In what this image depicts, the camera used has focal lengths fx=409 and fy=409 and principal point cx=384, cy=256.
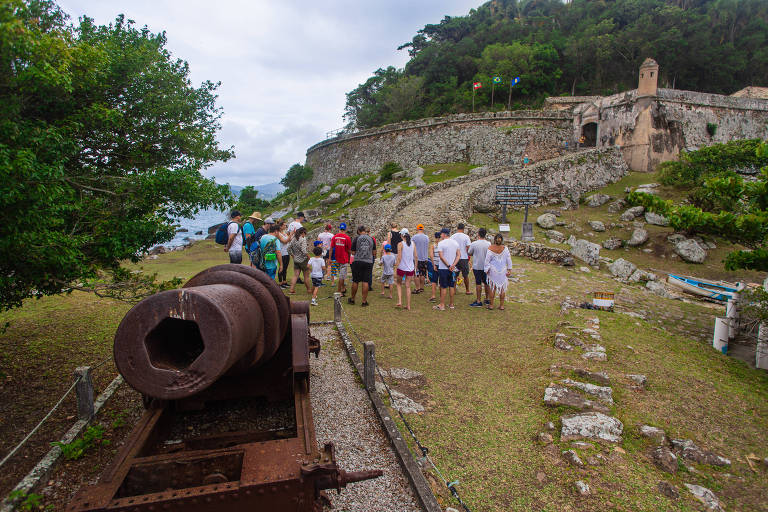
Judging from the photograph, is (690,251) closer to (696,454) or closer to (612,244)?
(612,244)

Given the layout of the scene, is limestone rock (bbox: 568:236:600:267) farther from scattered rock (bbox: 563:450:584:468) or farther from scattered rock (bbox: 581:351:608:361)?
scattered rock (bbox: 563:450:584:468)

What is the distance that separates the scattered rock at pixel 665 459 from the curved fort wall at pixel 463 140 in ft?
84.9

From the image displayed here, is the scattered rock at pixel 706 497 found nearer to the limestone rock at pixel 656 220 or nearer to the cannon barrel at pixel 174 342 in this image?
the cannon barrel at pixel 174 342

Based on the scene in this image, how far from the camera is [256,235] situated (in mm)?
8398

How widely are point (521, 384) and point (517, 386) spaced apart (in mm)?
86

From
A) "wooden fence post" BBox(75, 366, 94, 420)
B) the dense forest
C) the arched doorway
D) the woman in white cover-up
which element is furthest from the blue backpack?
→ the dense forest

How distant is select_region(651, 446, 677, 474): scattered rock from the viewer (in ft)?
12.3

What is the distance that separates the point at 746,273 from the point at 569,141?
1602 centimetres

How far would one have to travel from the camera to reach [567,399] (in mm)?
4734

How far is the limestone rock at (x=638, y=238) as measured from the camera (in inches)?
678

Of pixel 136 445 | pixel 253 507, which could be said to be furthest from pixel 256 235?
pixel 253 507

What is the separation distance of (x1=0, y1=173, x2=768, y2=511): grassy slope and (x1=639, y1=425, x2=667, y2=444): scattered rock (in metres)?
0.10

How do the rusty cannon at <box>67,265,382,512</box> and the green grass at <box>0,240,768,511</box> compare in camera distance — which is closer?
the rusty cannon at <box>67,265,382,512</box>

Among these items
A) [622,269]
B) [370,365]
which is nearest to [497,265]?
[370,365]
